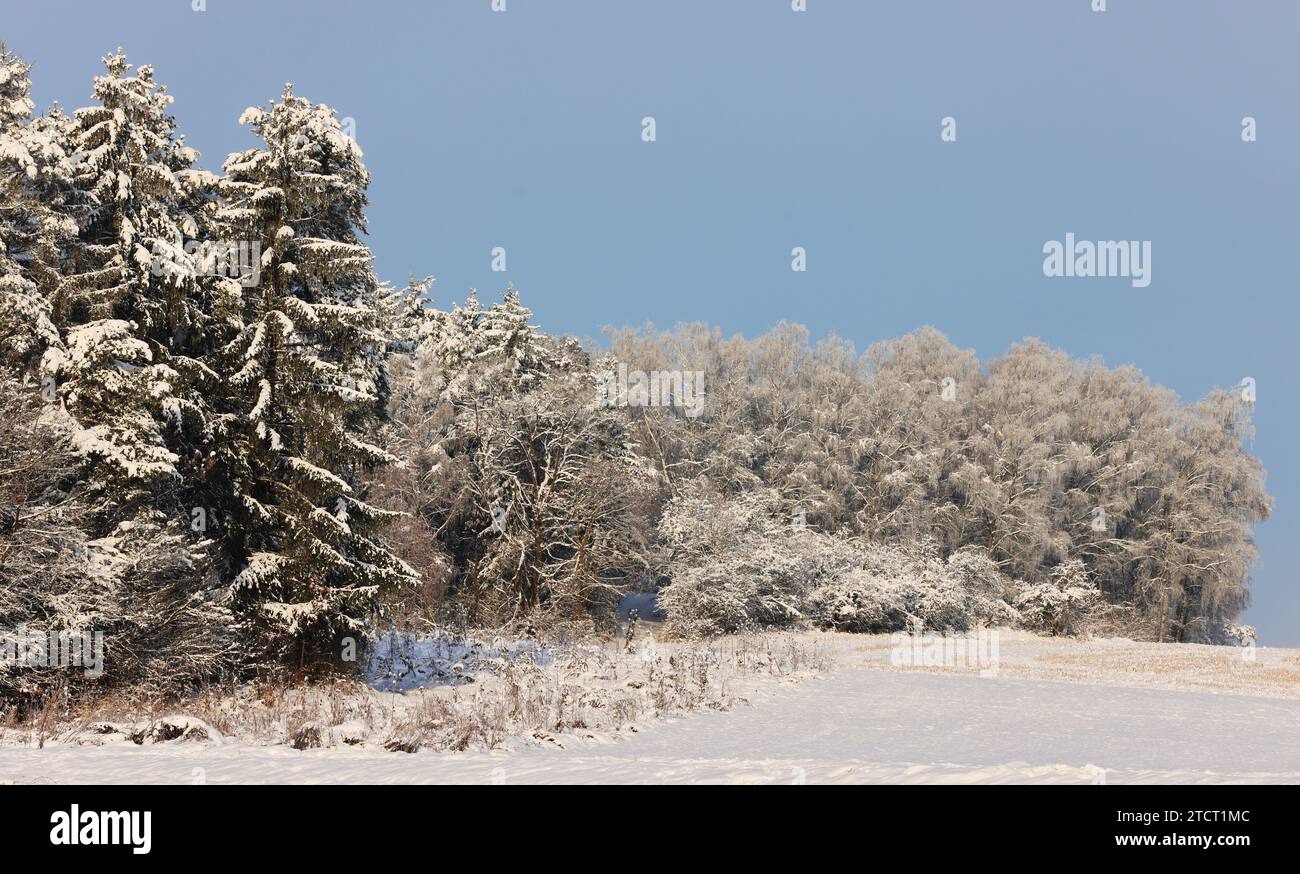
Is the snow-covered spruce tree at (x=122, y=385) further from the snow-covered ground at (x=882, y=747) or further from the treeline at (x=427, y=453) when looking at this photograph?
the snow-covered ground at (x=882, y=747)

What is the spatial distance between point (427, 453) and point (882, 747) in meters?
30.3

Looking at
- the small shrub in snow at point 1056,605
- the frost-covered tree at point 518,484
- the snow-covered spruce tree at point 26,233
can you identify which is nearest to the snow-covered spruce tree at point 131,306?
the snow-covered spruce tree at point 26,233

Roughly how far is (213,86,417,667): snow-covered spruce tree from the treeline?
0.07 metres

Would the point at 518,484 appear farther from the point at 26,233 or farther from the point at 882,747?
the point at 882,747

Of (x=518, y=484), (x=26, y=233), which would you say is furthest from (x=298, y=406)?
(x=518, y=484)

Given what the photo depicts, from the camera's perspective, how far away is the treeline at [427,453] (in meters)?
18.0

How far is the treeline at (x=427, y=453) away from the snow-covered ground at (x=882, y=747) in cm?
725

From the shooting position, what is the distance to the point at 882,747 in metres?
13.3

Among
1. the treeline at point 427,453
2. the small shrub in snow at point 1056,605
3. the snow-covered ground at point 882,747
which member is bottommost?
the small shrub in snow at point 1056,605

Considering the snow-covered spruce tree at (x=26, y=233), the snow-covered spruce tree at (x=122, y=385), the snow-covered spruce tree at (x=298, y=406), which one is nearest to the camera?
the snow-covered spruce tree at (x=122, y=385)

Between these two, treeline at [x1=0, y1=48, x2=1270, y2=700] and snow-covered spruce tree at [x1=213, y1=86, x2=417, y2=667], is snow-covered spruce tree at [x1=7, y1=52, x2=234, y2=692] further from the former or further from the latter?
snow-covered spruce tree at [x1=213, y1=86, x2=417, y2=667]
